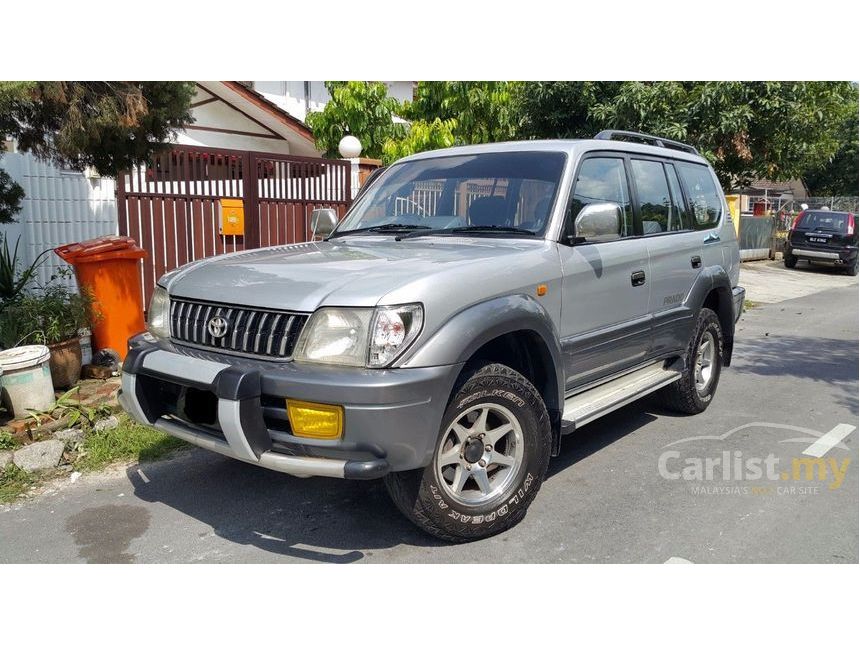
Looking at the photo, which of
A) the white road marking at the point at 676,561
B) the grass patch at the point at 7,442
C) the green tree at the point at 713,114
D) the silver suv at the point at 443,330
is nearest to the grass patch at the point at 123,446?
the grass patch at the point at 7,442

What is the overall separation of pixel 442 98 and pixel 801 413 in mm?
10817

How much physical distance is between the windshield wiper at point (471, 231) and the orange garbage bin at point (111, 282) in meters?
3.42

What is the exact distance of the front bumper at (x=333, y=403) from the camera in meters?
2.86

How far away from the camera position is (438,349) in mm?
3021

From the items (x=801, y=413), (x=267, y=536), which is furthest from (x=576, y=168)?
(x=801, y=413)

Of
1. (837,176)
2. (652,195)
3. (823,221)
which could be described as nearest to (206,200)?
(652,195)

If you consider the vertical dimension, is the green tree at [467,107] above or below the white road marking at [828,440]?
above

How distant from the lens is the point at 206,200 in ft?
26.6

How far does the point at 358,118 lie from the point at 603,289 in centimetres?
1032

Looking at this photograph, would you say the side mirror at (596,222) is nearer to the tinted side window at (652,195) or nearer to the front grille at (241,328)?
the tinted side window at (652,195)

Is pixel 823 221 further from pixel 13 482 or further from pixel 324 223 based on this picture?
pixel 13 482

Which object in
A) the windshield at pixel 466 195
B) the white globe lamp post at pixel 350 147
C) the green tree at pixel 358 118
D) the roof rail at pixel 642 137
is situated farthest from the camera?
the green tree at pixel 358 118

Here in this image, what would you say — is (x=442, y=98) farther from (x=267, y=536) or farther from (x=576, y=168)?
(x=267, y=536)

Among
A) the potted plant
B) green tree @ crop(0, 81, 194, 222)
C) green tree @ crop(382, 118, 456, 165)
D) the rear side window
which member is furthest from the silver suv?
the rear side window
